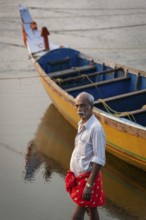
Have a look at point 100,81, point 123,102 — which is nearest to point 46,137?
point 123,102

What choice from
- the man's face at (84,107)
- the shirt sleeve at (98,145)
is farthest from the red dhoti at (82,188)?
the man's face at (84,107)

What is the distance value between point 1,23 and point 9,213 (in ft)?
40.9

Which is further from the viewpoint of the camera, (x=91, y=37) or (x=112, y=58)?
(x=91, y=37)

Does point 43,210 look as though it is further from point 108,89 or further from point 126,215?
point 108,89

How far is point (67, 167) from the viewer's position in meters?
6.40

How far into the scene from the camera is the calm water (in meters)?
5.39

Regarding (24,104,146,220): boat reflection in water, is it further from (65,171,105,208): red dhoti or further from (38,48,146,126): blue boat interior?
(65,171,105,208): red dhoti

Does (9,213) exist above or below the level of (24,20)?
below

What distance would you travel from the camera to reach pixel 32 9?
61.5ft

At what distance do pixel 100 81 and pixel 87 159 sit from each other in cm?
487

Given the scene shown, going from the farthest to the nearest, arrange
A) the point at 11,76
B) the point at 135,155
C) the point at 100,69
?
the point at 11,76 < the point at 100,69 < the point at 135,155

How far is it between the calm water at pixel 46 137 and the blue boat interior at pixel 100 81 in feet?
2.69

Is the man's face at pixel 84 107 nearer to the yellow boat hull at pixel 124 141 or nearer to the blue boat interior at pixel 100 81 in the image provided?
the yellow boat hull at pixel 124 141

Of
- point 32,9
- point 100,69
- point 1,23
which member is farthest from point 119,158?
point 32,9
